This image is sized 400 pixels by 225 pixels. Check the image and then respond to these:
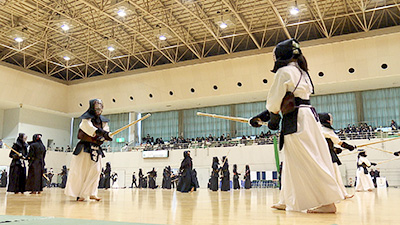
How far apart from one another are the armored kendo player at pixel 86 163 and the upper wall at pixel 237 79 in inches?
846

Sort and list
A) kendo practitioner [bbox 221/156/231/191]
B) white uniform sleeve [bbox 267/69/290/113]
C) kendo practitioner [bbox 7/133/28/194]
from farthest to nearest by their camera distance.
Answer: kendo practitioner [bbox 221/156/231/191] < kendo practitioner [bbox 7/133/28/194] < white uniform sleeve [bbox 267/69/290/113]

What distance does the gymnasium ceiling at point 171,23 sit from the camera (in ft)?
76.5

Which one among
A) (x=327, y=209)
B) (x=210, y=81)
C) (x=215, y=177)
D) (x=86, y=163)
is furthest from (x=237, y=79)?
(x=327, y=209)

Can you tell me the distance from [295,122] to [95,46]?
2871 cm

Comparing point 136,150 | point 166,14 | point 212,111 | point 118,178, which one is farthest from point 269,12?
point 118,178

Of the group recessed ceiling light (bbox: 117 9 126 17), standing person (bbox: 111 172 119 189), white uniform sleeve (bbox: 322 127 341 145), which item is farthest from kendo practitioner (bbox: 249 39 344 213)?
standing person (bbox: 111 172 119 189)

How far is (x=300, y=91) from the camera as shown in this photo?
4711 millimetres

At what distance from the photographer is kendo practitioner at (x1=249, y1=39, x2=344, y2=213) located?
4.26m

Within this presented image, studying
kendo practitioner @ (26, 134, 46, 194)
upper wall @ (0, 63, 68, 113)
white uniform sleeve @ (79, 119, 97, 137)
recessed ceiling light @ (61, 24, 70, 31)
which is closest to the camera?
white uniform sleeve @ (79, 119, 97, 137)

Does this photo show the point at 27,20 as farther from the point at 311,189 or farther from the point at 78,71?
the point at 311,189

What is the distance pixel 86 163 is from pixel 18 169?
7.07 meters

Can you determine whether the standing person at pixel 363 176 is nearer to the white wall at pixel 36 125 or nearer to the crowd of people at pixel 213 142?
the crowd of people at pixel 213 142

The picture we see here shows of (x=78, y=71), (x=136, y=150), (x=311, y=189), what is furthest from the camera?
(x=78, y=71)

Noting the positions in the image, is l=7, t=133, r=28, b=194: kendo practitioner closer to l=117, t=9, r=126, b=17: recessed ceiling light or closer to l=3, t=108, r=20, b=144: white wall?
l=117, t=9, r=126, b=17: recessed ceiling light
